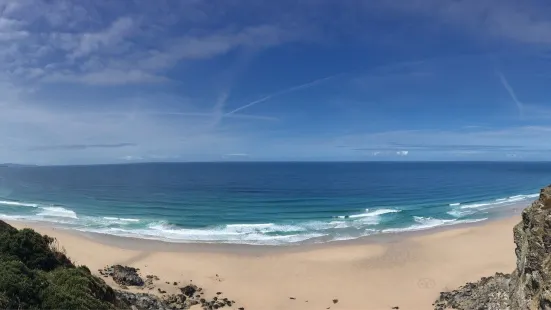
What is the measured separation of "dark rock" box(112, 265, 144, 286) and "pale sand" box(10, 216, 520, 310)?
0.50 m

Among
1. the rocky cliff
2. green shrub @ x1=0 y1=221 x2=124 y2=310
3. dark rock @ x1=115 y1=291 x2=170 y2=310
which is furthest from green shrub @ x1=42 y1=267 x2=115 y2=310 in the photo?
the rocky cliff

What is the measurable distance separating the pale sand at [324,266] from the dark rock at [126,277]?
0.50 metres

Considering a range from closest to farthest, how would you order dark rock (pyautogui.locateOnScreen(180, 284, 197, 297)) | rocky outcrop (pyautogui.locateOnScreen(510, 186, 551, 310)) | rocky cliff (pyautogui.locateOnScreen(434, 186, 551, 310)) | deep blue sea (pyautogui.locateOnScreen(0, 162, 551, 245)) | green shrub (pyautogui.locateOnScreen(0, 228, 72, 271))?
rocky outcrop (pyautogui.locateOnScreen(510, 186, 551, 310)), rocky cliff (pyautogui.locateOnScreen(434, 186, 551, 310)), green shrub (pyautogui.locateOnScreen(0, 228, 72, 271)), dark rock (pyautogui.locateOnScreen(180, 284, 197, 297)), deep blue sea (pyautogui.locateOnScreen(0, 162, 551, 245))

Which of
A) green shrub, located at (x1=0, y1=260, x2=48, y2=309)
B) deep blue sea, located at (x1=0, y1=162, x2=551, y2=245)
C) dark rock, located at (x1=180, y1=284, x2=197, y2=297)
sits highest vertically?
green shrub, located at (x1=0, y1=260, x2=48, y2=309)

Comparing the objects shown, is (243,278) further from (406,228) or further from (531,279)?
(406,228)

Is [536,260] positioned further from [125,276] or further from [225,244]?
[225,244]

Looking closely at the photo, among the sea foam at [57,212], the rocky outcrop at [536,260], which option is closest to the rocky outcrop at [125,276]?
the rocky outcrop at [536,260]

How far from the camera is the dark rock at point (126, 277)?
19.1 metres

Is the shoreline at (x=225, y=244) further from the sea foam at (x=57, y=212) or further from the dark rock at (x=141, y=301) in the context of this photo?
the dark rock at (x=141, y=301)

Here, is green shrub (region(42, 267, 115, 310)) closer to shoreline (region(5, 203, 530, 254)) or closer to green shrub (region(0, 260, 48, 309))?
green shrub (region(0, 260, 48, 309))

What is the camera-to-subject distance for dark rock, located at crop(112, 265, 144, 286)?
62.7 feet

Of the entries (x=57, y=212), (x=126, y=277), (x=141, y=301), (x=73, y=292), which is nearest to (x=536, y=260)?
(x=73, y=292)

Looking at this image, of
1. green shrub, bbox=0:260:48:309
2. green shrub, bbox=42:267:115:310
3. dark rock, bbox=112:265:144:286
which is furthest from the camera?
dark rock, bbox=112:265:144:286

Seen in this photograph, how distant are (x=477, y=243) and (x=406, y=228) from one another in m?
7.19
